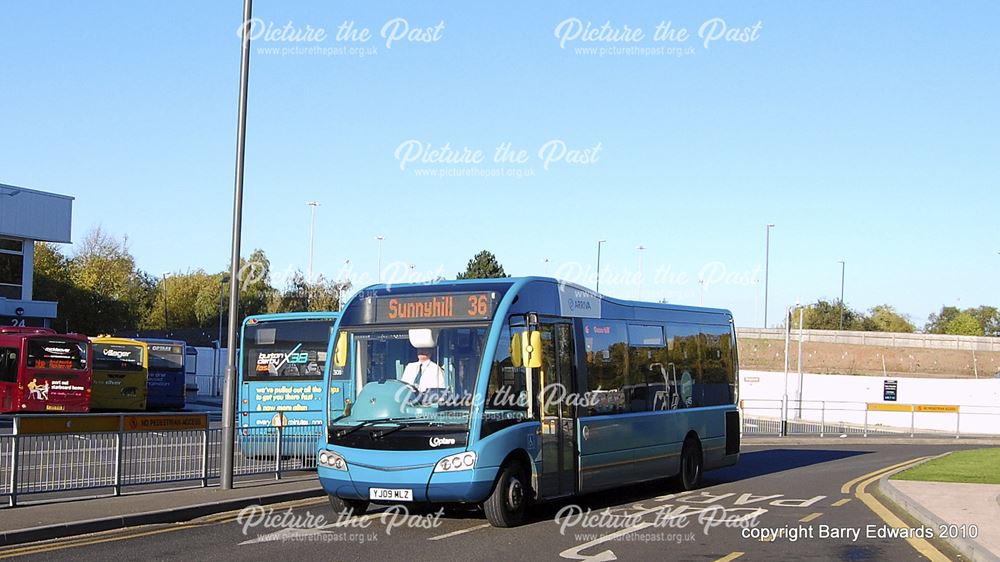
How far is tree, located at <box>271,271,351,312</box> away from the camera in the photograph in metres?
78.0

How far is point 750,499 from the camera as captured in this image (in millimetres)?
17828

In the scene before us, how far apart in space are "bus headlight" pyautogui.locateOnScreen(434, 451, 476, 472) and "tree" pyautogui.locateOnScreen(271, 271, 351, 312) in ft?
199

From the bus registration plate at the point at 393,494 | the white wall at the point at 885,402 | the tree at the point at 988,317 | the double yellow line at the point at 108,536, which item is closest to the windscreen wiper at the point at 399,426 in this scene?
the bus registration plate at the point at 393,494

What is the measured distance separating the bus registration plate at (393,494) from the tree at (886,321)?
123m

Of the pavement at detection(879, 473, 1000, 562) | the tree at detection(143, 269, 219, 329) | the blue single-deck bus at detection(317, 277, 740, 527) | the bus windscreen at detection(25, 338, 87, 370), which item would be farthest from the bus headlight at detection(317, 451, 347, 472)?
the tree at detection(143, 269, 219, 329)

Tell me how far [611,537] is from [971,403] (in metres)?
39.0

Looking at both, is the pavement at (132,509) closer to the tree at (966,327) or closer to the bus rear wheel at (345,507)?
the bus rear wheel at (345,507)

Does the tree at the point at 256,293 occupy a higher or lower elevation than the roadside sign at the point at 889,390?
higher

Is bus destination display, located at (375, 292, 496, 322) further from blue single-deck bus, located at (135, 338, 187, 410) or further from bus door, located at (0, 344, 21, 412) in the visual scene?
blue single-deck bus, located at (135, 338, 187, 410)

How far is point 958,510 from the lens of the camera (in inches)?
604

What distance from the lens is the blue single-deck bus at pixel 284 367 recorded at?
24688 mm

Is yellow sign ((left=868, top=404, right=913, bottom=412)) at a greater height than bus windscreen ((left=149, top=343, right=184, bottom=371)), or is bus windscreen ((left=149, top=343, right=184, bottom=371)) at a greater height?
bus windscreen ((left=149, top=343, right=184, bottom=371))

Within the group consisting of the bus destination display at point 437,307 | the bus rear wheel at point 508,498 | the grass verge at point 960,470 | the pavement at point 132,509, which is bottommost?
the grass verge at point 960,470

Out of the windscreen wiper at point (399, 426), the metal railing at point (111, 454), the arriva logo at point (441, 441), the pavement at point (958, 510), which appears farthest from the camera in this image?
the metal railing at point (111, 454)
